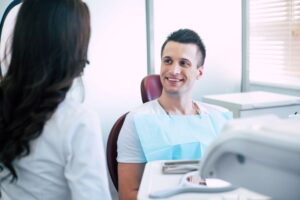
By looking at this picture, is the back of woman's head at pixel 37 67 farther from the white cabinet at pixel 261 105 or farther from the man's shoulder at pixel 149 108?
the white cabinet at pixel 261 105

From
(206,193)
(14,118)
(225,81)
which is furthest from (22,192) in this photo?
(225,81)

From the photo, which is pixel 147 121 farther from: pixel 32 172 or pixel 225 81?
pixel 225 81

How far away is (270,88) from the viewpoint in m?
2.45

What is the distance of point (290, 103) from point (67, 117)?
145 centimetres

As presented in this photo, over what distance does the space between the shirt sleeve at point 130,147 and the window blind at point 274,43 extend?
1238mm

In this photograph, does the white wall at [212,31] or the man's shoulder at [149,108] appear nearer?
the man's shoulder at [149,108]

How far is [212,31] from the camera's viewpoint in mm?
2455

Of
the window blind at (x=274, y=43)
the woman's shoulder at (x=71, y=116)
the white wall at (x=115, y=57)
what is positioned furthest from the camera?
the window blind at (x=274, y=43)

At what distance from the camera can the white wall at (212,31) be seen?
7.58 ft

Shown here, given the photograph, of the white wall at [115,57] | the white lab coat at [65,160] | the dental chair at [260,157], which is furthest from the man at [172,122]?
the dental chair at [260,157]

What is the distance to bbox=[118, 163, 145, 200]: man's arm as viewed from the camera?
1.36 m

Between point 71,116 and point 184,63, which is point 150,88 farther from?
point 71,116

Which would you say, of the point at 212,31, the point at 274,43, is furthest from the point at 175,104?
the point at 274,43

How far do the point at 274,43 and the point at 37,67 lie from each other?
1893 millimetres
